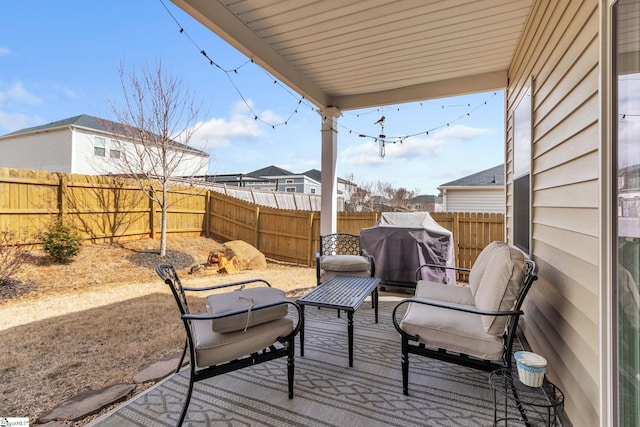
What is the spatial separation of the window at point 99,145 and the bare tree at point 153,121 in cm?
653

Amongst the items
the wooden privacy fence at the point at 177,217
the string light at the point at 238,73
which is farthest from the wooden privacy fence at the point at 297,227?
the string light at the point at 238,73

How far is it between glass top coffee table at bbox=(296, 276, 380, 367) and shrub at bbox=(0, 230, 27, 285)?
4825mm

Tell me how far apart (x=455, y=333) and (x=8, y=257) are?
6282 millimetres

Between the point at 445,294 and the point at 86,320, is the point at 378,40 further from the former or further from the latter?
the point at 86,320

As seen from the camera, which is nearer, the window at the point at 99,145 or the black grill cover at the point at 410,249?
the black grill cover at the point at 410,249

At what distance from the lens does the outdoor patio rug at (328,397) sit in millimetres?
1717

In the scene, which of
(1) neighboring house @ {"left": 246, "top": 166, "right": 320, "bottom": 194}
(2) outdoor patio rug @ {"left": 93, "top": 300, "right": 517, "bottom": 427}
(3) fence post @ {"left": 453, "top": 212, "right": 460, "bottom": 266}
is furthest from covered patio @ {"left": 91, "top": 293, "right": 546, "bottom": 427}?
(1) neighboring house @ {"left": 246, "top": 166, "right": 320, "bottom": 194}

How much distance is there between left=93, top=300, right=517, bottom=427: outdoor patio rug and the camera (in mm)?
1717

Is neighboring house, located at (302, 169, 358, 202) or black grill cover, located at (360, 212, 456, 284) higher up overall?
neighboring house, located at (302, 169, 358, 202)

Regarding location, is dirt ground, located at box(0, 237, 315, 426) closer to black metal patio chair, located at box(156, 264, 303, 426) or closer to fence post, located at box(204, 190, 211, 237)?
black metal patio chair, located at box(156, 264, 303, 426)

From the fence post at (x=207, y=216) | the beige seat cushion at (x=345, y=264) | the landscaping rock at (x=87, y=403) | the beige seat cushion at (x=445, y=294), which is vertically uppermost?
the fence post at (x=207, y=216)

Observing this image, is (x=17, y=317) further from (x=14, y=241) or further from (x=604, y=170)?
(x=604, y=170)

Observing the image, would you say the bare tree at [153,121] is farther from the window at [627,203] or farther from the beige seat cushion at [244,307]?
the window at [627,203]

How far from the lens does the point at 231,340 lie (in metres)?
1.77
